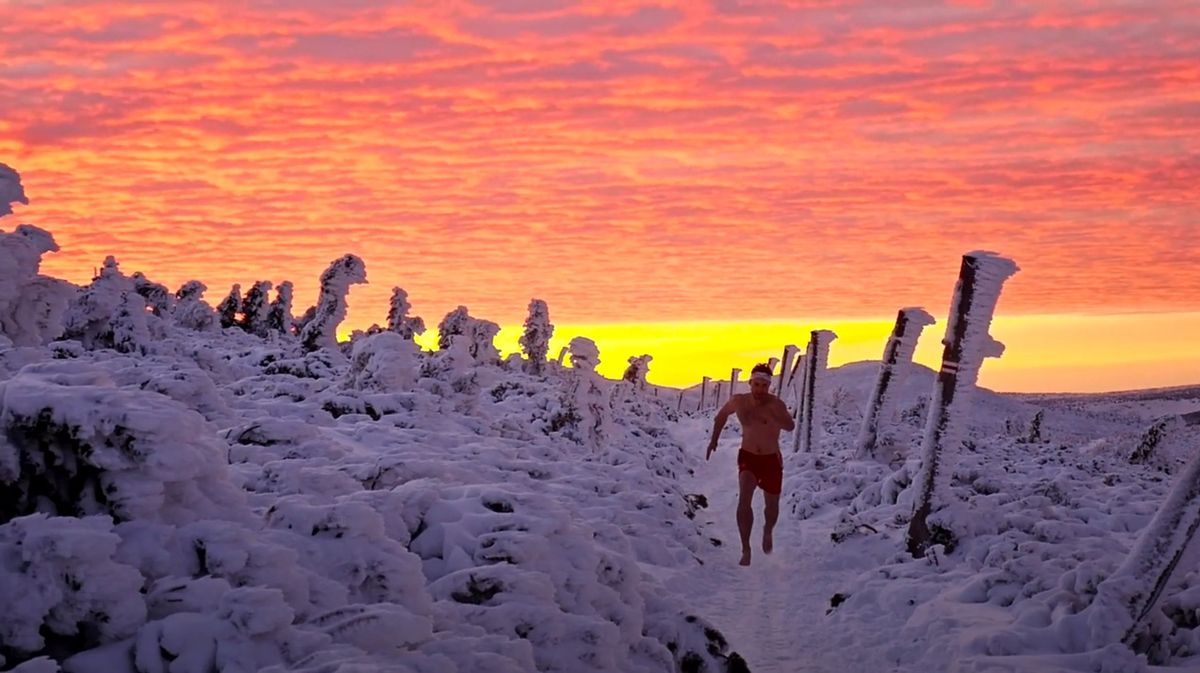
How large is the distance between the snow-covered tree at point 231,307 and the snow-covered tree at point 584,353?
42108 millimetres

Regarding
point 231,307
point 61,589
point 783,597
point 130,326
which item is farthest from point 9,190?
point 231,307

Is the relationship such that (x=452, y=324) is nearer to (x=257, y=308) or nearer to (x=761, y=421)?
(x=257, y=308)

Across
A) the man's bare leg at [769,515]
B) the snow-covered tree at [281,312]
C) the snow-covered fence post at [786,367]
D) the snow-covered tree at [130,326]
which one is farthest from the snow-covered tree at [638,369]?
the man's bare leg at [769,515]

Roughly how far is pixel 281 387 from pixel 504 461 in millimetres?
6463

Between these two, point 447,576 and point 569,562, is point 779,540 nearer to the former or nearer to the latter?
point 569,562

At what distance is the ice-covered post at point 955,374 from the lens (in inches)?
407

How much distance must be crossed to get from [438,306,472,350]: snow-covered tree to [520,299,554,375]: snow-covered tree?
21.3ft

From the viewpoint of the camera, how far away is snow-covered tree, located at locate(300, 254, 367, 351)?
32.7m

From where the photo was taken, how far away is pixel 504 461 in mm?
10914

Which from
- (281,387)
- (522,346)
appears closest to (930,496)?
(281,387)

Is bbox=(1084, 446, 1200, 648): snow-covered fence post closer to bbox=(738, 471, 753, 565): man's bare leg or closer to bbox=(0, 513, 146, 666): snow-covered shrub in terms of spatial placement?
bbox=(738, 471, 753, 565): man's bare leg

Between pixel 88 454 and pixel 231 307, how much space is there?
56.2 meters

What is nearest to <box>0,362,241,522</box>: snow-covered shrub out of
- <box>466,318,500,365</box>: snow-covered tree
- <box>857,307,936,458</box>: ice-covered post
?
<box>857,307,936,458</box>: ice-covered post

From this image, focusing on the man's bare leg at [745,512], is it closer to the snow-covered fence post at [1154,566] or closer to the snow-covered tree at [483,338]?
the snow-covered fence post at [1154,566]
